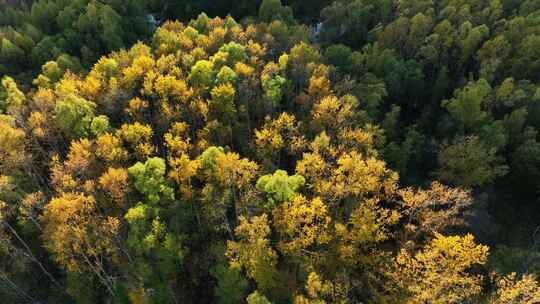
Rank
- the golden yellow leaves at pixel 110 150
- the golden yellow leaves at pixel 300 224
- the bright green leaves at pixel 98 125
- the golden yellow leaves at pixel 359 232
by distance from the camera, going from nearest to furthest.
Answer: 1. the golden yellow leaves at pixel 300 224
2. the golden yellow leaves at pixel 359 232
3. the golden yellow leaves at pixel 110 150
4. the bright green leaves at pixel 98 125

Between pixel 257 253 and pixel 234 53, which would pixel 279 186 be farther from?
pixel 234 53

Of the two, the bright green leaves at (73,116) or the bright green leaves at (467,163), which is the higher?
the bright green leaves at (467,163)

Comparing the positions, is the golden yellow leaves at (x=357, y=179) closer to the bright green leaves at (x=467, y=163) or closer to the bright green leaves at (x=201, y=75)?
the bright green leaves at (x=467, y=163)

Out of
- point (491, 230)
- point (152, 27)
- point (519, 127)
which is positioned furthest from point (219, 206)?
point (152, 27)

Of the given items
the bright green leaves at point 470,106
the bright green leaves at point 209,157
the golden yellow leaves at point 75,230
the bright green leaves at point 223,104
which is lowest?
the golden yellow leaves at point 75,230

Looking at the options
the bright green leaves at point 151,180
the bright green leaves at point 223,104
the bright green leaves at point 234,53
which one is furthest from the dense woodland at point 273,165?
the bright green leaves at point 234,53

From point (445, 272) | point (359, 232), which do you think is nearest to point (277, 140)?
point (359, 232)

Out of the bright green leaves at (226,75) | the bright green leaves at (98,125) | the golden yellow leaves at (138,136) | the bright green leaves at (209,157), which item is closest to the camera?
the bright green leaves at (209,157)
